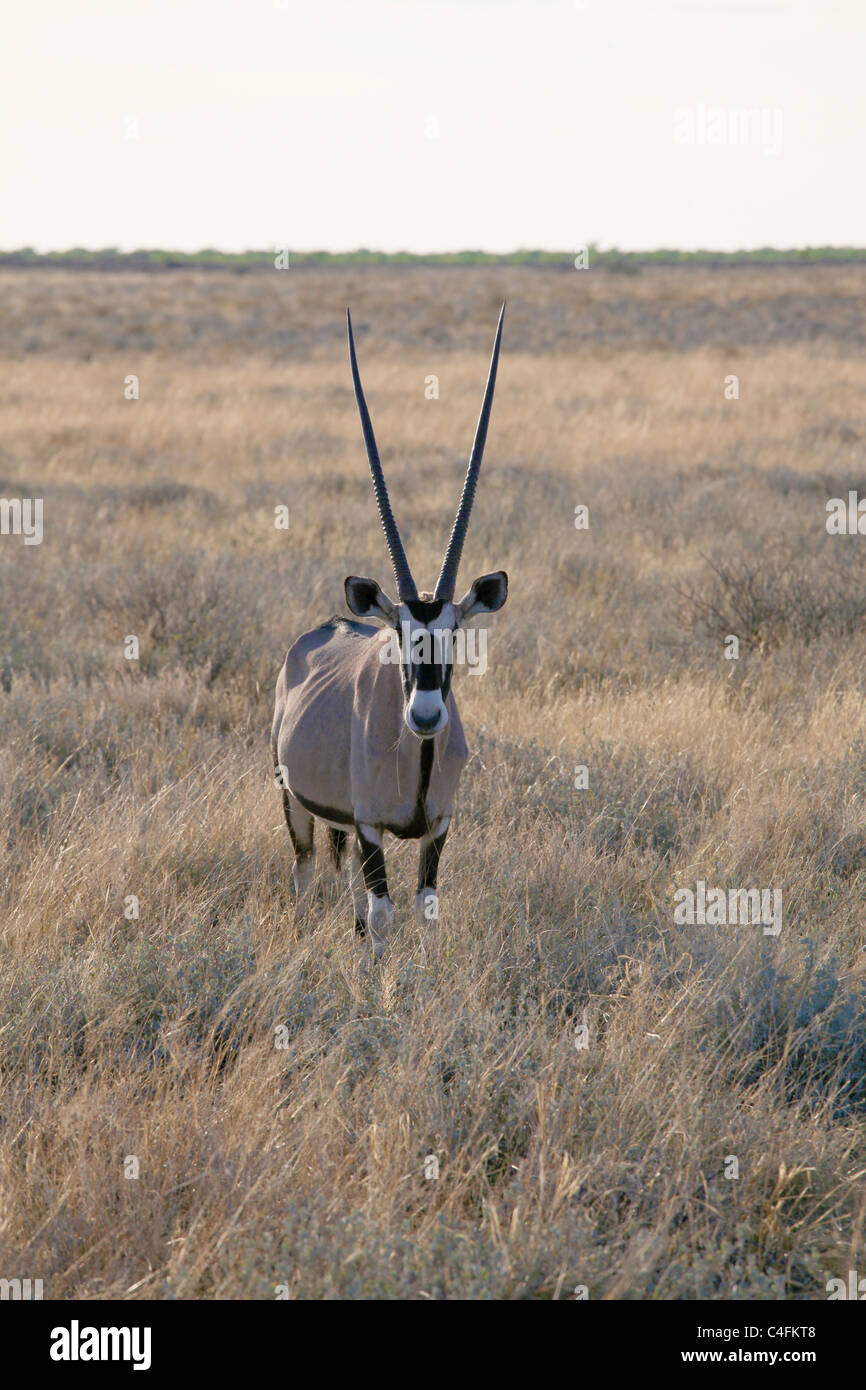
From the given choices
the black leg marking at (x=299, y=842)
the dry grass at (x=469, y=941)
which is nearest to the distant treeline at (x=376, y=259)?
the dry grass at (x=469, y=941)

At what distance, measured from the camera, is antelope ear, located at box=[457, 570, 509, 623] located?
146 inches

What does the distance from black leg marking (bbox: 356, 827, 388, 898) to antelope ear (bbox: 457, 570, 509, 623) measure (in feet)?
2.70

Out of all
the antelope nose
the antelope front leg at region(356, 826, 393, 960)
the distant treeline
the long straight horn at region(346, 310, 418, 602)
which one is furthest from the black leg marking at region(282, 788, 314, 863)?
the distant treeline

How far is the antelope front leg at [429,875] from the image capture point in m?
4.04

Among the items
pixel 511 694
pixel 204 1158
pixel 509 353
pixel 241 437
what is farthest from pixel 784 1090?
pixel 509 353

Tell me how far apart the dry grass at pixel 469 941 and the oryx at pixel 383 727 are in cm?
34

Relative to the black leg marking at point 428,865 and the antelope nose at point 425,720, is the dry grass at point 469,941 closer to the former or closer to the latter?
the black leg marking at point 428,865

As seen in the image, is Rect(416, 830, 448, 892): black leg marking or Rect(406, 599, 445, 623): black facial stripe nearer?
Rect(406, 599, 445, 623): black facial stripe

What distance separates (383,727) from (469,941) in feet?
2.64

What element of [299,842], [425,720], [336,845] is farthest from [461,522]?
[336,845]

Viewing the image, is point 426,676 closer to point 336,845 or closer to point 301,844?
point 301,844

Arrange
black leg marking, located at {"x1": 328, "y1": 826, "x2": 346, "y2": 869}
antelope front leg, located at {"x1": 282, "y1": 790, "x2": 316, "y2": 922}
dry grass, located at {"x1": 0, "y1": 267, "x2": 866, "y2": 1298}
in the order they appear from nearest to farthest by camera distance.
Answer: dry grass, located at {"x1": 0, "y1": 267, "x2": 866, "y2": 1298}
antelope front leg, located at {"x1": 282, "y1": 790, "x2": 316, "y2": 922}
black leg marking, located at {"x1": 328, "y1": 826, "x2": 346, "y2": 869}

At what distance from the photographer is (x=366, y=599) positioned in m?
3.76

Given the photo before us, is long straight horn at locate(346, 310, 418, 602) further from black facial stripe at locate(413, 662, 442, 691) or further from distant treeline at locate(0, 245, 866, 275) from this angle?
distant treeline at locate(0, 245, 866, 275)
